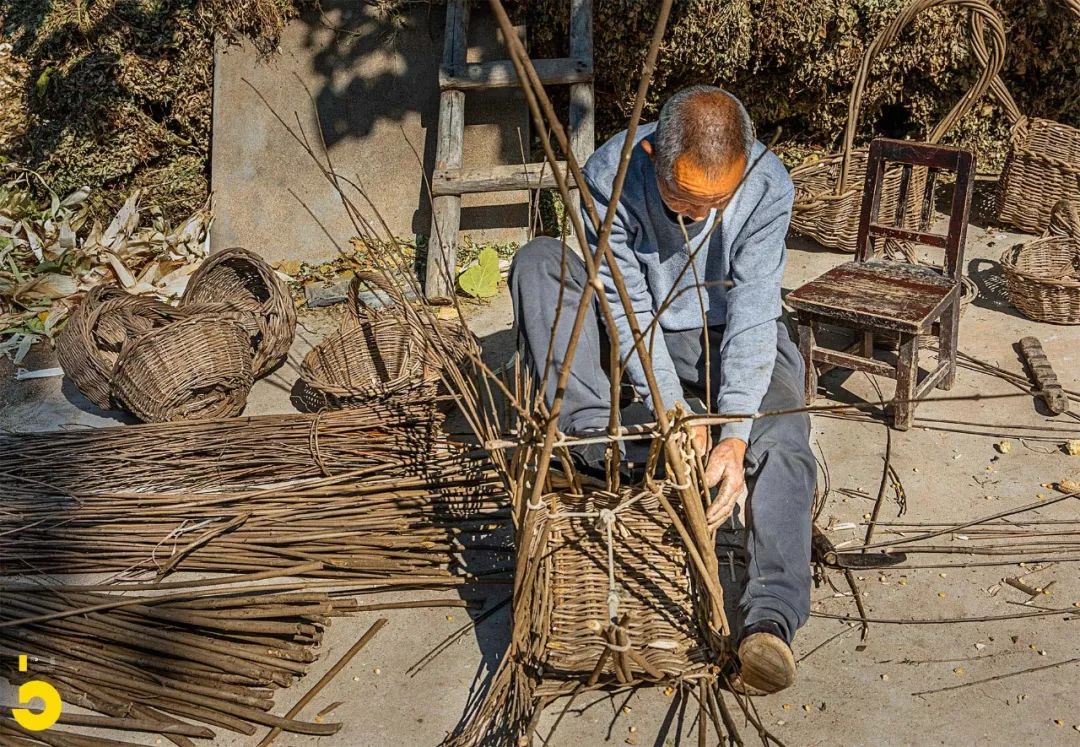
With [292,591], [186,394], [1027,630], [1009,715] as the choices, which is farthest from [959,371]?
[186,394]

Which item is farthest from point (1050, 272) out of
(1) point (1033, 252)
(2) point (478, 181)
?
(2) point (478, 181)

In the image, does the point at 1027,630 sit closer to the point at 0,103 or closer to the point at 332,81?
the point at 332,81

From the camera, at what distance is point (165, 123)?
552 cm

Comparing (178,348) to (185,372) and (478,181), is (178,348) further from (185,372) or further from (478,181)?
(478,181)

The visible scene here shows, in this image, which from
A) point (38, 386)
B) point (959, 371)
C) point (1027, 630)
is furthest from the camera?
point (38, 386)

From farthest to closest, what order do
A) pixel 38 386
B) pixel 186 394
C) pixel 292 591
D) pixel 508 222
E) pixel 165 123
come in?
pixel 165 123 → pixel 508 222 → pixel 38 386 → pixel 186 394 → pixel 292 591

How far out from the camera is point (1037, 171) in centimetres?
479

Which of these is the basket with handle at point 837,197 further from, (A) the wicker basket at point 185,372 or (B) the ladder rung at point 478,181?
(A) the wicker basket at point 185,372

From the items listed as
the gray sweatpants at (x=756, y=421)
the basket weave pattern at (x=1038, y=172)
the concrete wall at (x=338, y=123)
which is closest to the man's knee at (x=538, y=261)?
the gray sweatpants at (x=756, y=421)

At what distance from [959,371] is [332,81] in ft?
10.7

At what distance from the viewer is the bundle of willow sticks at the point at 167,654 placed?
2543 millimetres

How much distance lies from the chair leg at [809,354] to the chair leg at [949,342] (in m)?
0.47

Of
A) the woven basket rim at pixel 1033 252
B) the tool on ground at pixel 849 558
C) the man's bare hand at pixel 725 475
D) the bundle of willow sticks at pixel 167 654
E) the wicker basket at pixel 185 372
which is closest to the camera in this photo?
the man's bare hand at pixel 725 475

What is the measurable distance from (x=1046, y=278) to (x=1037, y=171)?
0.89 metres
